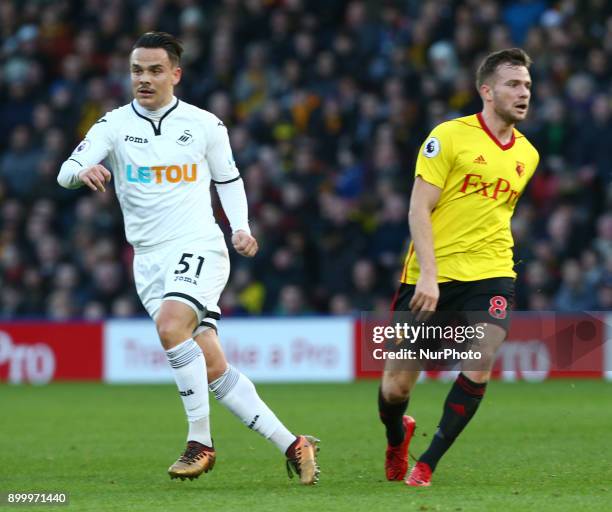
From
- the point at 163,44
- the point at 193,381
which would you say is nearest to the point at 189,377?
the point at 193,381

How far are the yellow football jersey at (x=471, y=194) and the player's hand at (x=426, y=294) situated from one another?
360mm

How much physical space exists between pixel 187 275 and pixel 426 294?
49.2 inches

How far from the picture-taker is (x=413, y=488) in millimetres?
6953

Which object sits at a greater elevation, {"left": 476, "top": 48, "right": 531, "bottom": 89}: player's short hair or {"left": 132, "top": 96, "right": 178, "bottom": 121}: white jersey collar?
{"left": 476, "top": 48, "right": 531, "bottom": 89}: player's short hair

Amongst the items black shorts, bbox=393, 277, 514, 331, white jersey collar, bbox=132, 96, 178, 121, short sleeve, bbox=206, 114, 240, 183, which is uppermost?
white jersey collar, bbox=132, 96, 178, 121

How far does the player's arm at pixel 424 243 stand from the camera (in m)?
6.80

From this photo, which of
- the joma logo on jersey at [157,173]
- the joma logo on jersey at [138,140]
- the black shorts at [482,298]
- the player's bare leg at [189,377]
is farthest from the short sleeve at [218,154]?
the black shorts at [482,298]

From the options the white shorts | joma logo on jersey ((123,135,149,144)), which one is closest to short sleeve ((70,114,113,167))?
joma logo on jersey ((123,135,149,144))

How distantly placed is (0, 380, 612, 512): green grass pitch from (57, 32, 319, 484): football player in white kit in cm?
40

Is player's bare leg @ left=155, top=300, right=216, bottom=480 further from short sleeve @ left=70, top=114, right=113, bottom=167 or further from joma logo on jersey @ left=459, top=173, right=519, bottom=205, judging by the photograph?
joma logo on jersey @ left=459, top=173, right=519, bottom=205

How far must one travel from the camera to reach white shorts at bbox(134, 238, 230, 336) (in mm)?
7129

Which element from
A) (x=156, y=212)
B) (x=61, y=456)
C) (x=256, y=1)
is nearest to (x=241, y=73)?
(x=256, y=1)

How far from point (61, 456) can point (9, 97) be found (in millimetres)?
12585

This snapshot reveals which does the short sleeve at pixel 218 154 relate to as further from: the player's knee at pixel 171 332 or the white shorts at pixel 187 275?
the player's knee at pixel 171 332
